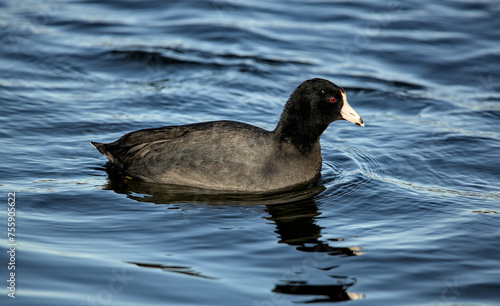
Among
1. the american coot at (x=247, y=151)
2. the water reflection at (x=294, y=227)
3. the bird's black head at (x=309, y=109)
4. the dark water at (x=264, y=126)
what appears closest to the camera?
the water reflection at (x=294, y=227)

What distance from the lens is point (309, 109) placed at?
8609 millimetres

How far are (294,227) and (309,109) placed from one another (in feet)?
5.93

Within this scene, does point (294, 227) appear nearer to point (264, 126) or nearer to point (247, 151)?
point (247, 151)

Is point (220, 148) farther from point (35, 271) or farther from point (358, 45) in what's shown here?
point (358, 45)

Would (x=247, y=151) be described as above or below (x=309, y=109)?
below

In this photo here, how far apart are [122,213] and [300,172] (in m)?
2.33

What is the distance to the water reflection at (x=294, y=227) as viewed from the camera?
6148 mm

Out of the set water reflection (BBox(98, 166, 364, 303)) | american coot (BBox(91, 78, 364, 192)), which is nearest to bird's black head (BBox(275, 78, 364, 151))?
american coot (BBox(91, 78, 364, 192))

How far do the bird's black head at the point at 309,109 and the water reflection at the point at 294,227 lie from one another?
0.74 metres

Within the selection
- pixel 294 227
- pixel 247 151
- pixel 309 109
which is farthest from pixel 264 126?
pixel 294 227

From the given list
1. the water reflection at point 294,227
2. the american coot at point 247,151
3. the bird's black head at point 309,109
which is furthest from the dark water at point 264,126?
the bird's black head at point 309,109

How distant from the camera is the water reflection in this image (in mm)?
6148

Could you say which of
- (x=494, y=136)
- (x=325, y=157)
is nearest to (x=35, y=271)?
(x=325, y=157)

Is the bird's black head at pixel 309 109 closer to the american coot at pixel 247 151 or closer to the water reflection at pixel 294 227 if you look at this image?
the american coot at pixel 247 151
